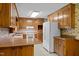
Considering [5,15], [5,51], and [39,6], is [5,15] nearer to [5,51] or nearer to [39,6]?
[5,51]

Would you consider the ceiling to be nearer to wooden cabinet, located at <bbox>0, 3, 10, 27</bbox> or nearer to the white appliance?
the white appliance

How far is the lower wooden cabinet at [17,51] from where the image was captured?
9.39 feet

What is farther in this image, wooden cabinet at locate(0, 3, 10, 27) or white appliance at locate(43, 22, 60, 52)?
white appliance at locate(43, 22, 60, 52)

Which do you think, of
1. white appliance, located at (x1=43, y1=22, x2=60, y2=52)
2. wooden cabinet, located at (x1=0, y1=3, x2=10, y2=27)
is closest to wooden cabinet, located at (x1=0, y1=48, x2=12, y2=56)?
wooden cabinet, located at (x1=0, y1=3, x2=10, y2=27)

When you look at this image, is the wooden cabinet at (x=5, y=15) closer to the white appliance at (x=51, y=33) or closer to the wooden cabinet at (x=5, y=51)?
the wooden cabinet at (x=5, y=51)

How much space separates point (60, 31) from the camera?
6.93 metres

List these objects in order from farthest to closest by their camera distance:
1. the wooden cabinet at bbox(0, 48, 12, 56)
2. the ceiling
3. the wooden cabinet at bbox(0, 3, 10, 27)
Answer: the ceiling < the wooden cabinet at bbox(0, 3, 10, 27) < the wooden cabinet at bbox(0, 48, 12, 56)

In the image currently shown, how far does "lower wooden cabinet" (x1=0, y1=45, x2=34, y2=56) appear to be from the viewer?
113 inches

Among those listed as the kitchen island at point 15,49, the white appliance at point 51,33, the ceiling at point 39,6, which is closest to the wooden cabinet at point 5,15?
the kitchen island at point 15,49

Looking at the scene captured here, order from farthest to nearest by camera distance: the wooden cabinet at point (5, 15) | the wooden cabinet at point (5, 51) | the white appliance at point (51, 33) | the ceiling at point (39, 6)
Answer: the white appliance at point (51, 33) < the ceiling at point (39, 6) < the wooden cabinet at point (5, 15) < the wooden cabinet at point (5, 51)

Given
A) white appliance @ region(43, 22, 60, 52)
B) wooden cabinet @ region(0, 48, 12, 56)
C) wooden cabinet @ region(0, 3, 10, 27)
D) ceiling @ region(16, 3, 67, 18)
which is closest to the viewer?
wooden cabinet @ region(0, 48, 12, 56)

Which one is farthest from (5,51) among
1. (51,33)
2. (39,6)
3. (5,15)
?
(51,33)

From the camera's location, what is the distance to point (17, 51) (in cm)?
313

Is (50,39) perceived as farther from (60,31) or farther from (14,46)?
(14,46)
